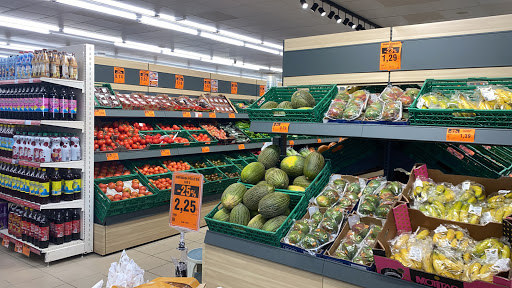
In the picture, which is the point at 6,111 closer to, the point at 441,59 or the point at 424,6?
the point at 441,59

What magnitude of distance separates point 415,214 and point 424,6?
8.32 m

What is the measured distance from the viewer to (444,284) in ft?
5.02

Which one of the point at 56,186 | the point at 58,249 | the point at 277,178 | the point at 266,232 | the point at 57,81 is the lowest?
the point at 58,249

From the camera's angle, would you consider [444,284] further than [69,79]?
No

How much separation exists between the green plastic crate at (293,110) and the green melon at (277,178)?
1.09ft

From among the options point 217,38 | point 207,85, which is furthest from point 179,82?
point 217,38

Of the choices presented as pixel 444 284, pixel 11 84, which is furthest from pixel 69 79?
pixel 444 284

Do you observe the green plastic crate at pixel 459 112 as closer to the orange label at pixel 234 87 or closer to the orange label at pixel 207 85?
the orange label at pixel 207 85

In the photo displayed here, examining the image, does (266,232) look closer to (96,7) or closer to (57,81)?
(57,81)

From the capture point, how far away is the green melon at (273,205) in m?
2.18

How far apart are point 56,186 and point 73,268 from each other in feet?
2.72

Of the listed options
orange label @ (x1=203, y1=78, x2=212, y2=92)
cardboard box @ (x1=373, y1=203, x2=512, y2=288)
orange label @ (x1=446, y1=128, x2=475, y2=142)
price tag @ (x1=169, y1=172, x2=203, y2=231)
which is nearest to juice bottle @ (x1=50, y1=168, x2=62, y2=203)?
price tag @ (x1=169, y1=172, x2=203, y2=231)

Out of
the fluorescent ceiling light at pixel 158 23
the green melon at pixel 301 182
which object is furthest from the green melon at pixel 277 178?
the fluorescent ceiling light at pixel 158 23

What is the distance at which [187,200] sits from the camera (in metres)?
2.17
